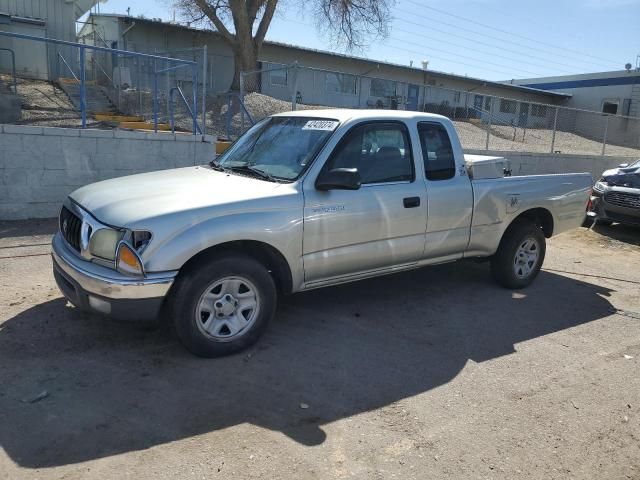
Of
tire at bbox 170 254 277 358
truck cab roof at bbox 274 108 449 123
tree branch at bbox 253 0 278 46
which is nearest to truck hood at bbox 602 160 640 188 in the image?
truck cab roof at bbox 274 108 449 123

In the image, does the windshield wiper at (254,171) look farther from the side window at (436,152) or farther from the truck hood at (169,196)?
the side window at (436,152)

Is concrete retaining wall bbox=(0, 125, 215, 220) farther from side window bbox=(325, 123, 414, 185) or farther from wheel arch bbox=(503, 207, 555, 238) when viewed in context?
wheel arch bbox=(503, 207, 555, 238)

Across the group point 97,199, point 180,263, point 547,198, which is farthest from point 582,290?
point 97,199

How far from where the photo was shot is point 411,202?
480cm

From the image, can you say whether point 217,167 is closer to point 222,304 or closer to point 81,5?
point 222,304

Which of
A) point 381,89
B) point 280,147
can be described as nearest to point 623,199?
point 280,147

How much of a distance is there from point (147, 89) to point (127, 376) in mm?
13054

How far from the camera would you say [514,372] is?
13.4 ft

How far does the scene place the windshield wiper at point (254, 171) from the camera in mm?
4317

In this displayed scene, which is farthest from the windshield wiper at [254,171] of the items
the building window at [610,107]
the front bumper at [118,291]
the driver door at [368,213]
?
the building window at [610,107]

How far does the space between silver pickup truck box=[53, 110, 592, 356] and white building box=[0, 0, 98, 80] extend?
1568 centimetres

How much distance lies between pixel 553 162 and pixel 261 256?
1480 cm

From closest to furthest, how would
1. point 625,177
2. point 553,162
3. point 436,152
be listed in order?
point 436,152 → point 625,177 → point 553,162

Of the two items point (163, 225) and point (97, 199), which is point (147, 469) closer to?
point (163, 225)
